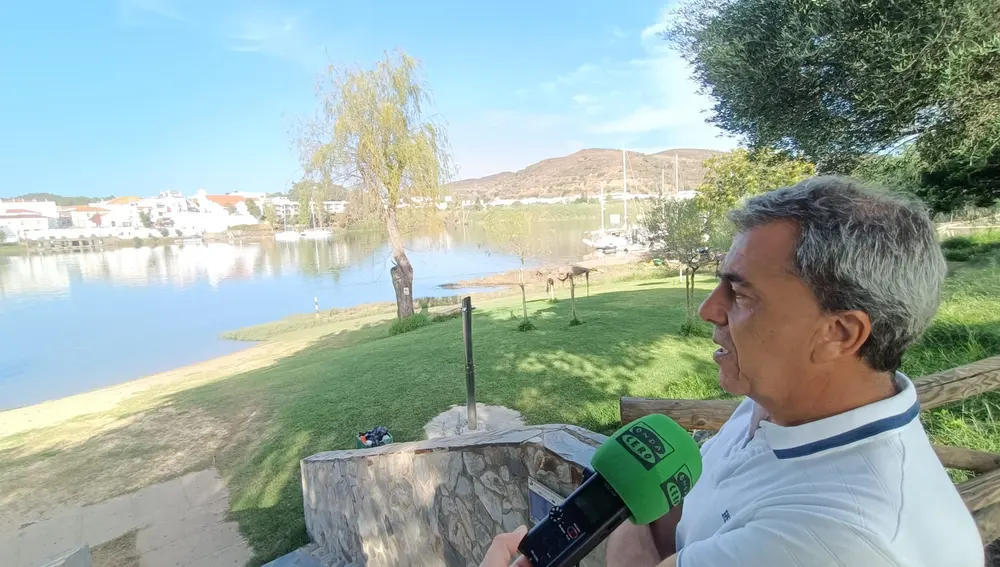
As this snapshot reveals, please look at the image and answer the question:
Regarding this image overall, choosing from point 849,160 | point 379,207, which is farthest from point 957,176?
point 379,207

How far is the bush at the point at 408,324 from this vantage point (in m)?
12.3

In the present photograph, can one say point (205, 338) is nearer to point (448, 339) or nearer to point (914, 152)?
point (448, 339)

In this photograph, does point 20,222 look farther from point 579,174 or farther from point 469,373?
point 469,373

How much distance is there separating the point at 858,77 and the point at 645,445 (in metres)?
4.41

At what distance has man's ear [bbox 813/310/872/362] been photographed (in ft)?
2.46

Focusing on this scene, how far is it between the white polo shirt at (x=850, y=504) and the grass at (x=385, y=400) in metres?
2.87

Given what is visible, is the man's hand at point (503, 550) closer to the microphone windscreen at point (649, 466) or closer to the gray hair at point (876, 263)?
the microphone windscreen at point (649, 466)

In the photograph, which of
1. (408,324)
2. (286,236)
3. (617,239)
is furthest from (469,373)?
(286,236)

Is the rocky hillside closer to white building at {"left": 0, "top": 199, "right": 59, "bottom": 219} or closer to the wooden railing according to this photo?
the wooden railing

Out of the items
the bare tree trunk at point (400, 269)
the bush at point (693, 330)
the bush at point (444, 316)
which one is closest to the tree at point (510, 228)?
the bush at point (444, 316)

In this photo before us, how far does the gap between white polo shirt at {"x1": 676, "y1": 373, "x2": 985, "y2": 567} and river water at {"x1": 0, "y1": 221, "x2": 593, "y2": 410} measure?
42.1 ft

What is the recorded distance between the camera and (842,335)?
2.50 feet

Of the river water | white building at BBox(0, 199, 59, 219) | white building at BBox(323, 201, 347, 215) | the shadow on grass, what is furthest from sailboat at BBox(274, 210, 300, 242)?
the shadow on grass

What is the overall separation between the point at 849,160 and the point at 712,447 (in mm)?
4853
